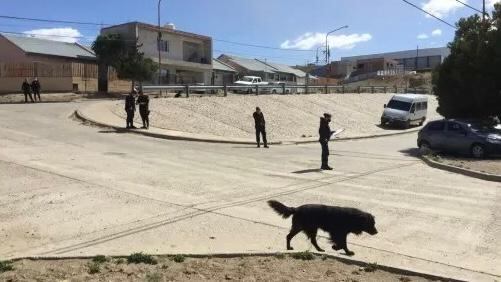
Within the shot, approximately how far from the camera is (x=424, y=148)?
2364cm

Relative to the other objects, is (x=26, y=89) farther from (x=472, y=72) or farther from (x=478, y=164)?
(x=478, y=164)

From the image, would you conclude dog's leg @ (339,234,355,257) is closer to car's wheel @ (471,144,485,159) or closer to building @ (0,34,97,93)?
car's wheel @ (471,144,485,159)

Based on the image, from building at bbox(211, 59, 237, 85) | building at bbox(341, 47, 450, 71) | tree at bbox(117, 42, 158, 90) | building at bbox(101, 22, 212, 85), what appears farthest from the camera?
building at bbox(341, 47, 450, 71)

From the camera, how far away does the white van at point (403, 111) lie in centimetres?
3847

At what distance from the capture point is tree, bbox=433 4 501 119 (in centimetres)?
2551

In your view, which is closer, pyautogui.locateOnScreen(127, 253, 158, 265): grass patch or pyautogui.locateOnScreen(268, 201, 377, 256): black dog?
pyautogui.locateOnScreen(127, 253, 158, 265): grass patch

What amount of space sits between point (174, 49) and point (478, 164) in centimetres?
4575

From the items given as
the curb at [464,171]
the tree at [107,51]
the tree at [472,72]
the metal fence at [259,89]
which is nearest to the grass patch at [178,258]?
the curb at [464,171]

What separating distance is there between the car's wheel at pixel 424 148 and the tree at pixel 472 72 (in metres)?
4.23

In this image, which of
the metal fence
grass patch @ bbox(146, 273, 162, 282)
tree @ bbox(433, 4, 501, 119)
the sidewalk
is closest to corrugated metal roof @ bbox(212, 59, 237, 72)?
the metal fence

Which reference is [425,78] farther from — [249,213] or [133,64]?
[249,213]

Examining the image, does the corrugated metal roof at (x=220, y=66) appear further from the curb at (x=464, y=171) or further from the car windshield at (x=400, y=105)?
the curb at (x=464, y=171)

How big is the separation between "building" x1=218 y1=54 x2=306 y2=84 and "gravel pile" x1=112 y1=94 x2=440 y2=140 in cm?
3547

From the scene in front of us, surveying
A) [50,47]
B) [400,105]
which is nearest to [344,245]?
[400,105]
